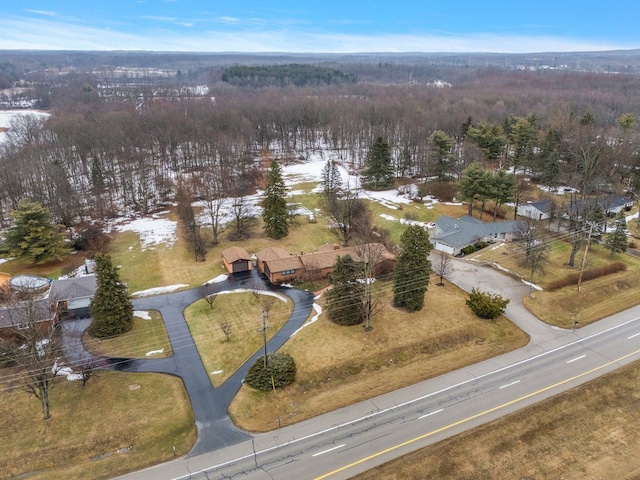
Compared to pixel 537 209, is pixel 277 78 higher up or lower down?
higher up

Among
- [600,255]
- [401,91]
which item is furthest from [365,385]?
[401,91]

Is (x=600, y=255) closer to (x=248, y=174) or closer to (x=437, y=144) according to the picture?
(x=437, y=144)

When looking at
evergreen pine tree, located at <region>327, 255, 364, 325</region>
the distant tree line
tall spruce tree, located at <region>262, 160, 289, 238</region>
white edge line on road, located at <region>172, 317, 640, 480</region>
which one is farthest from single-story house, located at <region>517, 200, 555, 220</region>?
the distant tree line

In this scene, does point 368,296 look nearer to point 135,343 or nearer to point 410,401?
point 410,401

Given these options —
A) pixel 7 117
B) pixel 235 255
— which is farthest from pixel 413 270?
pixel 7 117

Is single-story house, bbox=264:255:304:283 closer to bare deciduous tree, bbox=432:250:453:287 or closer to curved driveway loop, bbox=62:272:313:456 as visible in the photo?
curved driveway loop, bbox=62:272:313:456

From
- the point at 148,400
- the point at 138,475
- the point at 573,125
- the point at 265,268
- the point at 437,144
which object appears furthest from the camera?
the point at 573,125

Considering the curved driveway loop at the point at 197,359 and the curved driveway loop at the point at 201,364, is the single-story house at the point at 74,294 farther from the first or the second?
the curved driveway loop at the point at 201,364
